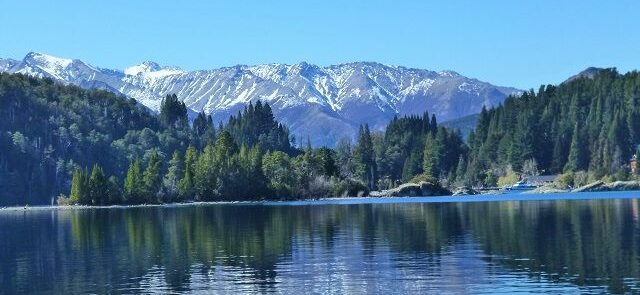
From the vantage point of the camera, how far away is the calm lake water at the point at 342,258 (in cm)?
5653

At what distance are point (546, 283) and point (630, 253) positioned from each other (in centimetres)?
1503

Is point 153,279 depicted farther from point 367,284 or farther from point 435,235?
point 435,235

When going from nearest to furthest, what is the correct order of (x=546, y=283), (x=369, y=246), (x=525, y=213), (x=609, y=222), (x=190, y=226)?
(x=546, y=283) → (x=369, y=246) → (x=609, y=222) → (x=190, y=226) → (x=525, y=213)

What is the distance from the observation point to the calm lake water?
56531 millimetres

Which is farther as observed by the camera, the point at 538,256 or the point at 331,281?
the point at 538,256

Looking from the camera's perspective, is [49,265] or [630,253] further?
[49,265]

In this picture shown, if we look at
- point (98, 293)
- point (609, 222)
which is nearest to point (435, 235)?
point (609, 222)

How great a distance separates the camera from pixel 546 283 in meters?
54.3

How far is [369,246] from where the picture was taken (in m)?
80.6

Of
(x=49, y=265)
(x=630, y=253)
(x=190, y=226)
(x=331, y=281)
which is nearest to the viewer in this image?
(x=331, y=281)

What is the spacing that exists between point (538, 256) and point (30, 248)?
45.5 meters

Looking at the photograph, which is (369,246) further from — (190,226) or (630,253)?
(190,226)

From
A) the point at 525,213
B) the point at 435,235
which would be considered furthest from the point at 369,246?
the point at 525,213

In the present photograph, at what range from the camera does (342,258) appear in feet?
235
